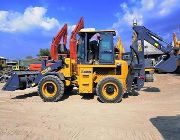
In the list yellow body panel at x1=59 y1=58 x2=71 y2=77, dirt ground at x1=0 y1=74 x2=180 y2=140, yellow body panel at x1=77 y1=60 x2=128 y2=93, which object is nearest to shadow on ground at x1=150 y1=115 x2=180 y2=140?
dirt ground at x1=0 y1=74 x2=180 y2=140

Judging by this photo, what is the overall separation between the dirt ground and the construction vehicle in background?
602 millimetres

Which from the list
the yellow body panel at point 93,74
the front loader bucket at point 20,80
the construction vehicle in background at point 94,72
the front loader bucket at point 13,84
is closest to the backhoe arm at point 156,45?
the construction vehicle in background at point 94,72

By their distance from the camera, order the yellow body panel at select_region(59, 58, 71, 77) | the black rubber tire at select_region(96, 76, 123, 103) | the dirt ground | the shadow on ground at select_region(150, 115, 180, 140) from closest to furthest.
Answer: the shadow on ground at select_region(150, 115, 180, 140), the dirt ground, the black rubber tire at select_region(96, 76, 123, 103), the yellow body panel at select_region(59, 58, 71, 77)

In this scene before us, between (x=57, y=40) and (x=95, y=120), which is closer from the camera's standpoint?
(x=95, y=120)

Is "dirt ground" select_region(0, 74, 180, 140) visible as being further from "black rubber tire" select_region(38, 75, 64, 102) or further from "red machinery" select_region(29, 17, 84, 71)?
"red machinery" select_region(29, 17, 84, 71)

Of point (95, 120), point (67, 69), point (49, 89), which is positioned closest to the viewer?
point (95, 120)

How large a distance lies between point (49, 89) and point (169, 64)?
586 centimetres

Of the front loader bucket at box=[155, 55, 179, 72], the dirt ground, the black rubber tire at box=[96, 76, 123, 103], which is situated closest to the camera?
the dirt ground

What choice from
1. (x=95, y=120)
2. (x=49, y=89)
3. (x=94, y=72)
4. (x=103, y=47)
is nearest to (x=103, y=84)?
(x=94, y=72)

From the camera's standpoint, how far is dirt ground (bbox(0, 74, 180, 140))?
9078 millimetres

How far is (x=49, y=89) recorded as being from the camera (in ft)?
54.7

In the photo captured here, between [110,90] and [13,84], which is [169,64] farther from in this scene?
[13,84]

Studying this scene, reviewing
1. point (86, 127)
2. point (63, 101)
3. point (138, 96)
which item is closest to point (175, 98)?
point (138, 96)

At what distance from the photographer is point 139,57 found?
1811 centimetres
